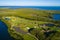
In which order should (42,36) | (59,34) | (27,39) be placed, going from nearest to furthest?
1. (27,39)
2. (42,36)
3. (59,34)

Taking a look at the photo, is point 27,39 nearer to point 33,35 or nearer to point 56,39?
point 33,35

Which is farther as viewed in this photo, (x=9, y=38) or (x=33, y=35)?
(x=33, y=35)

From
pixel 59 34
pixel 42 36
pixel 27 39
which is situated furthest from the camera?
pixel 59 34

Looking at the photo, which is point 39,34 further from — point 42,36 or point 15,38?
point 15,38

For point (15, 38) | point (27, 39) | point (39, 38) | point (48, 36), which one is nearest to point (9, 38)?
point (15, 38)

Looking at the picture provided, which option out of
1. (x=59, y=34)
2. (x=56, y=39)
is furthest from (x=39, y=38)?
(x=59, y=34)

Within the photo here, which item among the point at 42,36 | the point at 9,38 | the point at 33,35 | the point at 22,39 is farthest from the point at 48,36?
the point at 9,38

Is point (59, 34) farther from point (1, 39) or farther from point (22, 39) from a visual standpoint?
point (1, 39)

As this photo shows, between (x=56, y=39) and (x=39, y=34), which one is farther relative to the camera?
(x=39, y=34)
